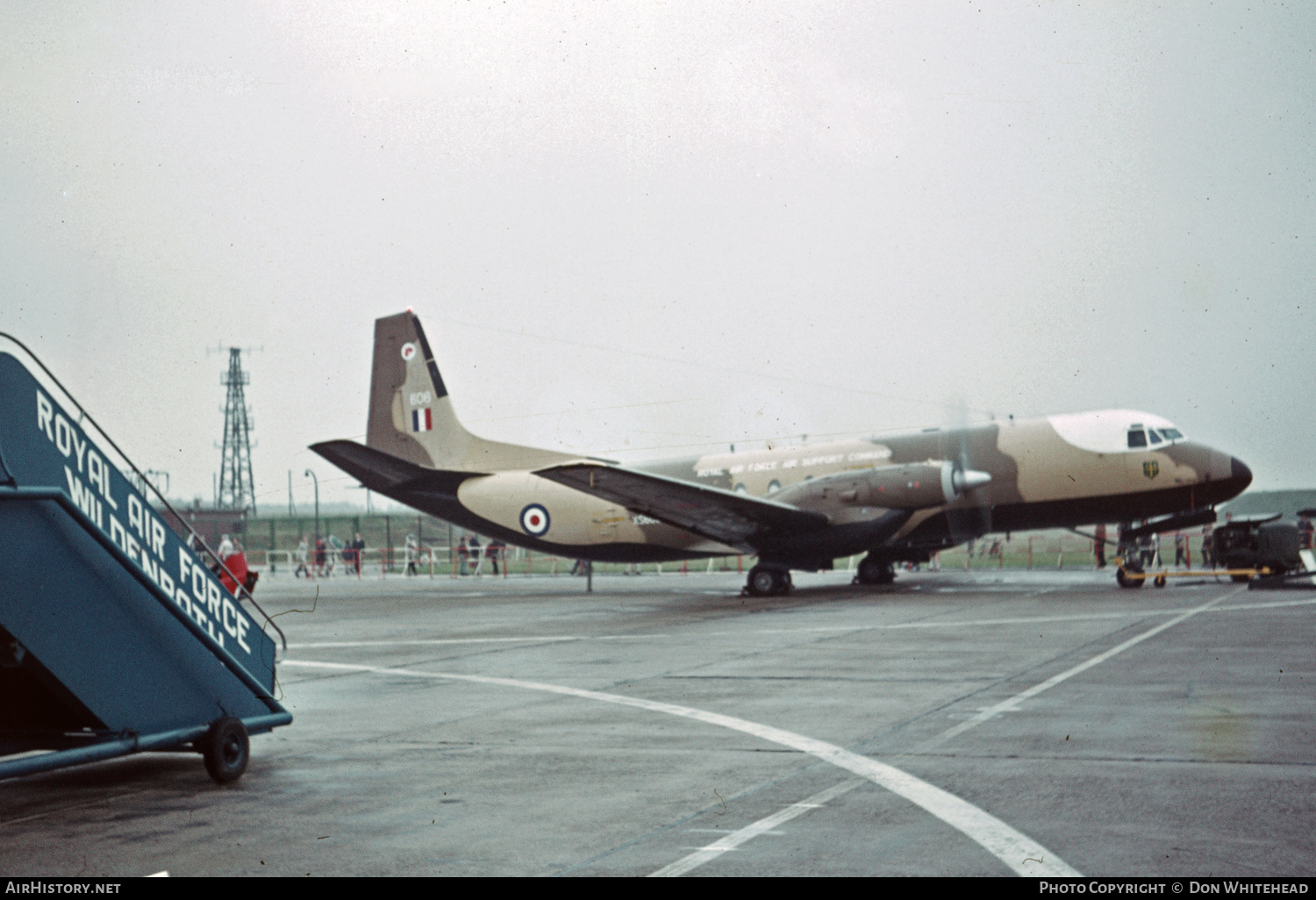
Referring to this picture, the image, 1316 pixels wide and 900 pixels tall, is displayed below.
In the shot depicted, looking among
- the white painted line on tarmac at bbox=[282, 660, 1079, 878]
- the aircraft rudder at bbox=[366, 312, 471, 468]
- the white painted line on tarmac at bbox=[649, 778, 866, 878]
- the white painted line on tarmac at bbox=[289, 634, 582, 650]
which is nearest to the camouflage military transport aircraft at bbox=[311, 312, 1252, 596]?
the aircraft rudder at bbox=[366, 312, 471, 468]

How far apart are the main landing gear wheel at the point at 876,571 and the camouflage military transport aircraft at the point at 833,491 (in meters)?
0.03

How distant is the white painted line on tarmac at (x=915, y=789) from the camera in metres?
5.03

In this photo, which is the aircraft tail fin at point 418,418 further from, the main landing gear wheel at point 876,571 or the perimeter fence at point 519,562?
the perimeter fence at point 519,562

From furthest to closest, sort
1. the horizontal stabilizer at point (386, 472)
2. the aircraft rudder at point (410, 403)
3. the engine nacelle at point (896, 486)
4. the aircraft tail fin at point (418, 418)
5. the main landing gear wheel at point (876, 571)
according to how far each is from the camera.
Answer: the aircraft rudder at point (410, 403) → the aircraft tail fin at point (418, 418) → the horizontal stabilizer at point (386, 472) → the main landing gear wheel at point (876, 571) → the engine nacelle at point (896, 486)

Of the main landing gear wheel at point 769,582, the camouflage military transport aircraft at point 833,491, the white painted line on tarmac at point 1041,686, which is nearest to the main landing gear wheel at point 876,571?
the camouflage military transport aircraft at point 833,491

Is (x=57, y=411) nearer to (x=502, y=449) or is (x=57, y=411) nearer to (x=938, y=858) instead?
(x=938, y=858)

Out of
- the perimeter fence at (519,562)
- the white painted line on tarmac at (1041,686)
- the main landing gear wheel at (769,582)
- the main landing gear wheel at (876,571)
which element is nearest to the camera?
the white painted line on tarmac at (1041,686)

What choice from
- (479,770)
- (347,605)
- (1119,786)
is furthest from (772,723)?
(347,605)

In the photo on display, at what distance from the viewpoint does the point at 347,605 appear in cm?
2764

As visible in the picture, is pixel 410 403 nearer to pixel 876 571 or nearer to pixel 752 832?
pixel 876 571

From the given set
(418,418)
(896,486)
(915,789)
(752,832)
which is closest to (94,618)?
(752,832)

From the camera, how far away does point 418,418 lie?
30078mm

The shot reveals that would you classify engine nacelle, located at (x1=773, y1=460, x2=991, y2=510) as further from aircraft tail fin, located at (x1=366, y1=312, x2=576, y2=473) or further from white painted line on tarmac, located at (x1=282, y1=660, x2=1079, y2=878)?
white painted line on tarmac, located at (x1=282, y1=660, x2=1079, y2=878)

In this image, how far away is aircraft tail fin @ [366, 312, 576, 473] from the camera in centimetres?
2922
